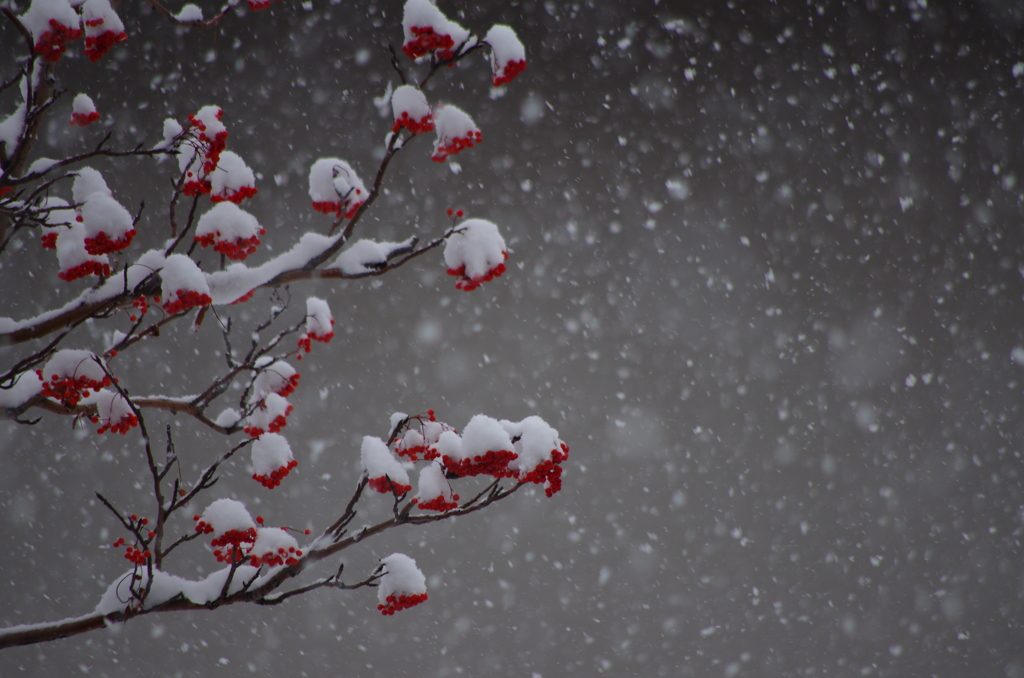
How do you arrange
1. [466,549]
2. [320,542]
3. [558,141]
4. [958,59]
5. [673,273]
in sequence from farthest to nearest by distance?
1. [673,273]
2. [466,549]
3. [558,141]
4. [958,59]
5. [320,542]

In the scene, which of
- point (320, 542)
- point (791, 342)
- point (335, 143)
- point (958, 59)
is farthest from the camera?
point (791, 342)

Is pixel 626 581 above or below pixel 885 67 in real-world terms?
below

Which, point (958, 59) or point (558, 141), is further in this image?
point (558, 141)

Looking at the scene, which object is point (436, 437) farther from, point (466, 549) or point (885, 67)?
point (885, 67)

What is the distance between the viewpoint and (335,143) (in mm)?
6867

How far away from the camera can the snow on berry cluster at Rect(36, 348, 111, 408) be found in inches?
59.5

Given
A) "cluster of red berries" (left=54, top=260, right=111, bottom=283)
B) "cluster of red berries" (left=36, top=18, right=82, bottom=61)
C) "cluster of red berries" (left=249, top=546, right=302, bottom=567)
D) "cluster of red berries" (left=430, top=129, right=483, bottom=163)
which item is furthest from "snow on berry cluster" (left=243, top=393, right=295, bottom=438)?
"cluster of red berries" (left=36, top=18, right=82, bottom=61)

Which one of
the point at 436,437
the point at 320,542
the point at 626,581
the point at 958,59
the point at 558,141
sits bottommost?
the point at 320,542

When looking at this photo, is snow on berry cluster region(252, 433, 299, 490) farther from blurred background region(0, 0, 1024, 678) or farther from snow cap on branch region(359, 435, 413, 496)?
blurred background region(0, 0, 1024, 678)

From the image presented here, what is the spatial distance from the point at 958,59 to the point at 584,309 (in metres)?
5.67

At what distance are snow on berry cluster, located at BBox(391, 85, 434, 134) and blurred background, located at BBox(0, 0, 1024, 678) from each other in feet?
18.1

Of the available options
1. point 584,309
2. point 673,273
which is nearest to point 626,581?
point 584,309

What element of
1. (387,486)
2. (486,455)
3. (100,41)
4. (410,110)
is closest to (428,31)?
(410,110)

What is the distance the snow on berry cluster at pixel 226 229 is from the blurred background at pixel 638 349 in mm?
5381
